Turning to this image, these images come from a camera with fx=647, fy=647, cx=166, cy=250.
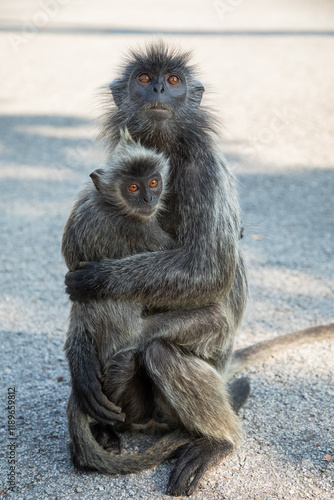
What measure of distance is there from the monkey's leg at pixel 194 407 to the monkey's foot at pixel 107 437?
0.36 metres

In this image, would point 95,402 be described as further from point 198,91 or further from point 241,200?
point 241,200

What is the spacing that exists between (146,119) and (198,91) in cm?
43

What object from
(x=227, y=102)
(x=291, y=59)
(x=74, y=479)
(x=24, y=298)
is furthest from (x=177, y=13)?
(x=74, y=479)

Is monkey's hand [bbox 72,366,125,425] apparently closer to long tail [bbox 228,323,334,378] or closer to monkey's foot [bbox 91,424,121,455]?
monkey's foot [bbox 91,424,121,455]

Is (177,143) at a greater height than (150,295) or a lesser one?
greater

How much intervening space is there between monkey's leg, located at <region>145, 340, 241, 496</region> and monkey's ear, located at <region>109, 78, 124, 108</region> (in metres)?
1.32

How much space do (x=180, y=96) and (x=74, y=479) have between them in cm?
198

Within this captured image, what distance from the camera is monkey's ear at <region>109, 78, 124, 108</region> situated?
3.49 meters

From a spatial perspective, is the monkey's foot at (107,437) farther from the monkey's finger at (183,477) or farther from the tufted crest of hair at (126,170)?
the tufted crest of hair at (126,170)

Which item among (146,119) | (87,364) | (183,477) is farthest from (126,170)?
(183,477)

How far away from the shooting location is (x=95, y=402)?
3.15 m

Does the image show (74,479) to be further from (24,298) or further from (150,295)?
(24,298)

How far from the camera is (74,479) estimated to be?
3.11 meters

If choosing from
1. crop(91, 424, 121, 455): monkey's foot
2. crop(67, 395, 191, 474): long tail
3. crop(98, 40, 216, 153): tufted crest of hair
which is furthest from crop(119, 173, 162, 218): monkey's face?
crop(91, 424, 121, 455): monkey's foot
